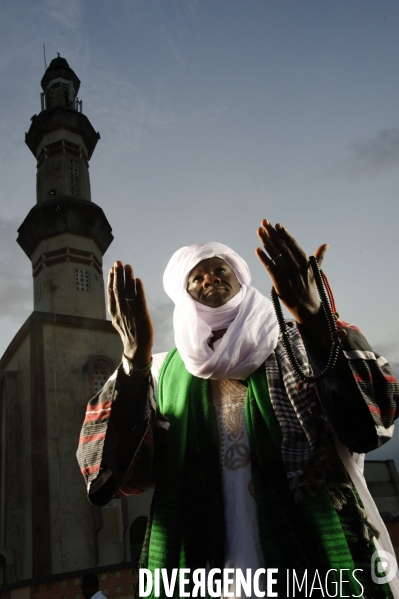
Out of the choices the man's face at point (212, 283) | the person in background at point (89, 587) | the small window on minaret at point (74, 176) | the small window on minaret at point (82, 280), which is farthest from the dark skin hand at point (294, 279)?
the small window on minaret at point (74, 176)

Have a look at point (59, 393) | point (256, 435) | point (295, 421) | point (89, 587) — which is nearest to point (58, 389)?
point (59, 393)

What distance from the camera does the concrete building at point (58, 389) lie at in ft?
32.1

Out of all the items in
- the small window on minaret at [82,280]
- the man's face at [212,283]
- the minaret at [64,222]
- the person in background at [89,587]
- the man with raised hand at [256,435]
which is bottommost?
the person in background at [89,587]

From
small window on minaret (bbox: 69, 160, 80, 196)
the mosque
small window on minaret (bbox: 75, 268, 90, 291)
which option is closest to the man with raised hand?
the mosque

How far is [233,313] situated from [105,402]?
77 cm

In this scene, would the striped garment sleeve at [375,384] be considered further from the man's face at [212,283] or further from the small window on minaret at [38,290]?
the small window on minaret at [38,290]

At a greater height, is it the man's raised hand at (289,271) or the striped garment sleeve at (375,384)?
the man's raised hand at (289,271)

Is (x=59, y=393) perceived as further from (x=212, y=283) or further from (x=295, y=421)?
(x=295, y=421)

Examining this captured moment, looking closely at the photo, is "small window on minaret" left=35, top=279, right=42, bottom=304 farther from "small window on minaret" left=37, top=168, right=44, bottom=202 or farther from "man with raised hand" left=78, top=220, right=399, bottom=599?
"man with raised hand" left=78, top=220, right=399, bottom=599

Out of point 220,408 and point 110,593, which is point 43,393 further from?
point 220,408

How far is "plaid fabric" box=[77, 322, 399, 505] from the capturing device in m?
1.79

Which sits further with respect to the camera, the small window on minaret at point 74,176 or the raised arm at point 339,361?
the small window on minaret at point 74,176

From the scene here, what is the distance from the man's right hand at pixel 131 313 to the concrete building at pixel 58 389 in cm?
610

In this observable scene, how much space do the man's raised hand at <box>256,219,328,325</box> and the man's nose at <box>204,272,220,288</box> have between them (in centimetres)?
64
